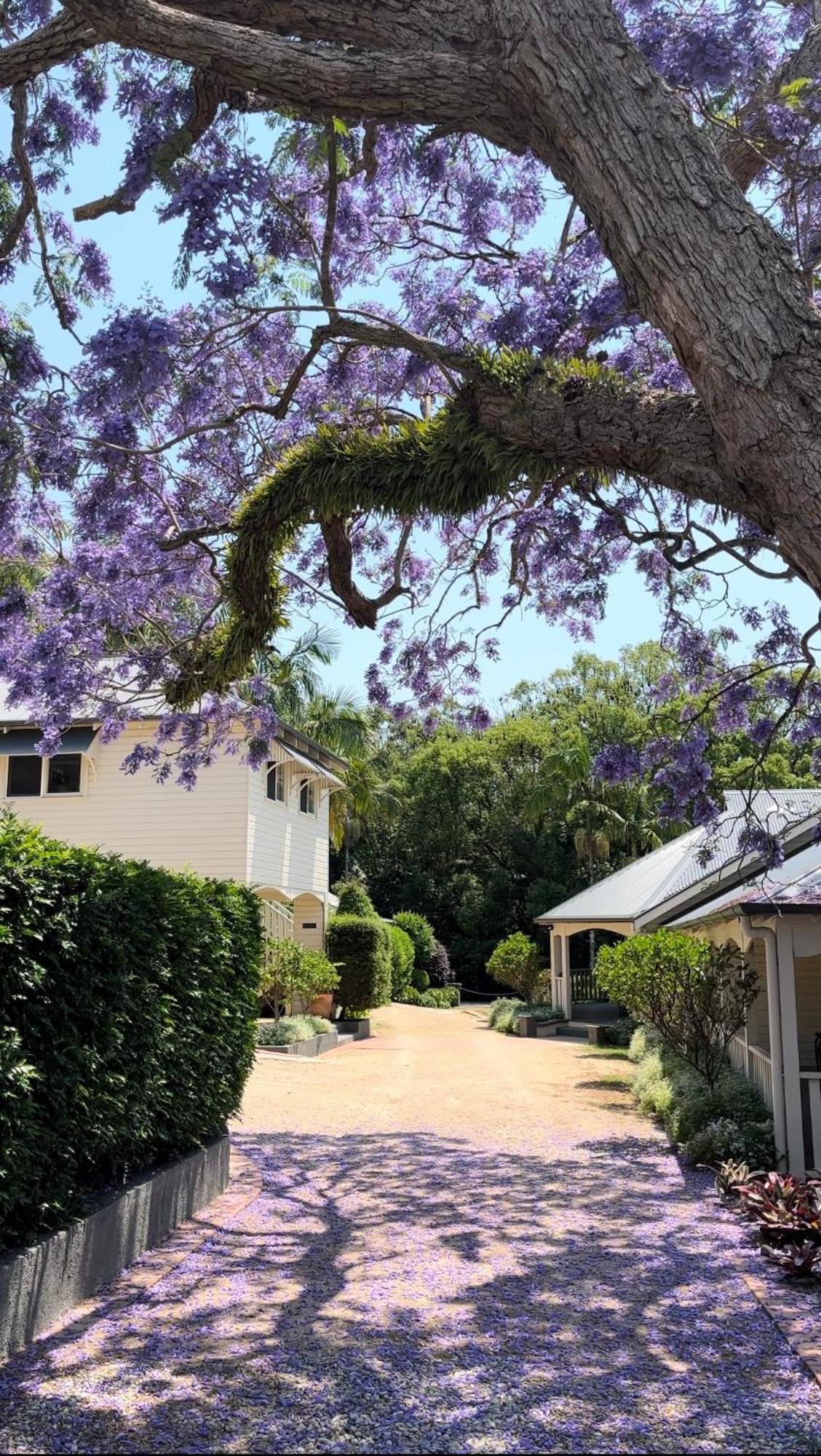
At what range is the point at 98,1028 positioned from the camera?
18.8 feet

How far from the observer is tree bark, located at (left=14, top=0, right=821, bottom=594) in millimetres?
4051

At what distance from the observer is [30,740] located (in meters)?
19.6

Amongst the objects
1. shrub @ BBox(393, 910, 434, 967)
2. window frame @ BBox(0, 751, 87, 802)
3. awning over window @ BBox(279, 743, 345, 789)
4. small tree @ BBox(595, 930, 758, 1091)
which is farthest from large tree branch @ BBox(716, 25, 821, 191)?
shrub @ BBox(393, 910, 434, 967)

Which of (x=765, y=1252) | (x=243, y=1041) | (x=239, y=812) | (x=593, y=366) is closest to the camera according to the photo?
(x=593, y=366)

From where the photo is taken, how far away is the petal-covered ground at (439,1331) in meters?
4.20

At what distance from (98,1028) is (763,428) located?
4.38m

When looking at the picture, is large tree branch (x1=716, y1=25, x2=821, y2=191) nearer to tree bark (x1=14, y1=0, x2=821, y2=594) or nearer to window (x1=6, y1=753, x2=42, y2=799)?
tree bark (x1=14, y1=0, x2=821, y2=594)

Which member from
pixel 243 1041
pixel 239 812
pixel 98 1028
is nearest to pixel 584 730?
pixel 239 812

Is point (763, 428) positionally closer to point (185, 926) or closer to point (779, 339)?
point (779, 339)

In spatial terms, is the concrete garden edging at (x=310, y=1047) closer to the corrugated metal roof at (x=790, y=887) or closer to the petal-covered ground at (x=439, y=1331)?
the petal-covered ground at (x=439, y=1331)

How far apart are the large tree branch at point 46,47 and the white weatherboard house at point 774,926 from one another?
20.9ft

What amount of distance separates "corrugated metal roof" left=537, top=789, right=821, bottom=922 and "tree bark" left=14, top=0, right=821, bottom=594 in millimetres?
8959

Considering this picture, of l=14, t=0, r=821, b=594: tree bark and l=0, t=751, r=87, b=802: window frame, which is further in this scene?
l=0, t=751, r=87, b=802: window frame

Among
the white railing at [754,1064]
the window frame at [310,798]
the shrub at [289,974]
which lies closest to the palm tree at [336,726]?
the window frame at [310,798]
